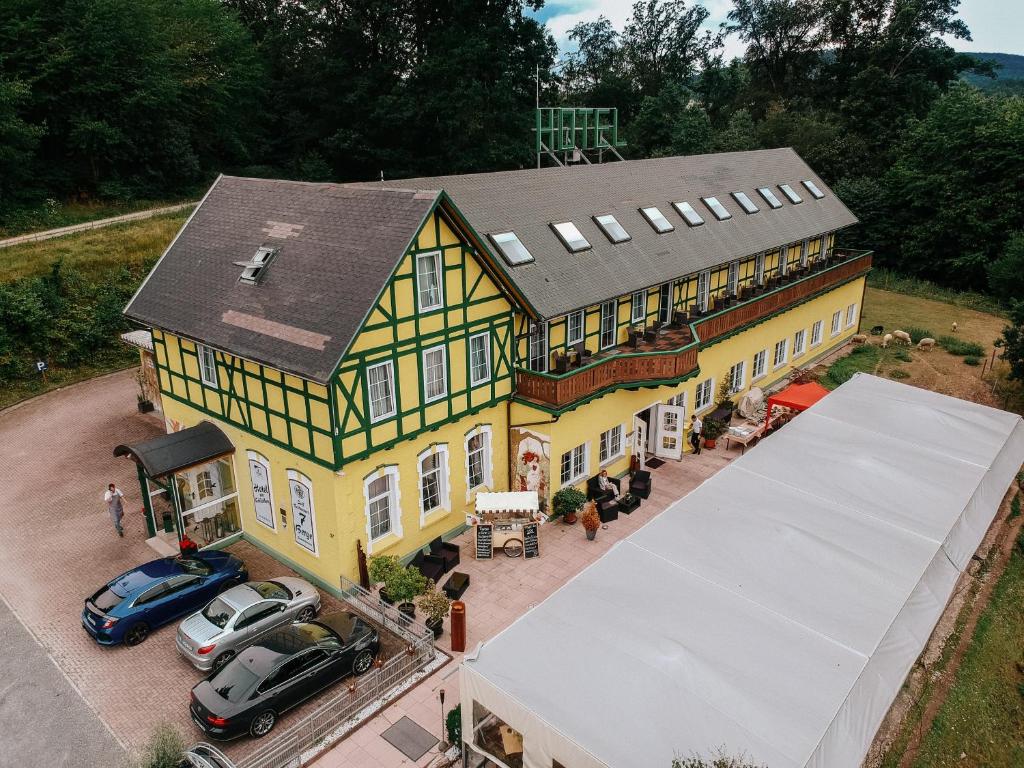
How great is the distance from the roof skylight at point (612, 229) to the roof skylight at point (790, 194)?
41.9ft

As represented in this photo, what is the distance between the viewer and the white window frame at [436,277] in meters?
16.1

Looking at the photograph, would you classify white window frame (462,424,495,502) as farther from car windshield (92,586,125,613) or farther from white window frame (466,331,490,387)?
Answer: car windshield (92,586,125,613)

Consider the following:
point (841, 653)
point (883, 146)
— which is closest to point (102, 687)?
point (841, 653)

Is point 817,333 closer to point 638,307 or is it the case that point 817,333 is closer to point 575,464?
point 638,307

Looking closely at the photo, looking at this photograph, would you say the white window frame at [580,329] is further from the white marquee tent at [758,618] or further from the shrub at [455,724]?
the shrub at [455,724]

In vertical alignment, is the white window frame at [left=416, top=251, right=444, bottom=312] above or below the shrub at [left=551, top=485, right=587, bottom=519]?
above

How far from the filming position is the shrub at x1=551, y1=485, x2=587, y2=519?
64.5ft

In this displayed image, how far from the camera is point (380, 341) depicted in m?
15.6

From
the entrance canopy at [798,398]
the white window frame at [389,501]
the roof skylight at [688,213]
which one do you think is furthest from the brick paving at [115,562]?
the roof skylight at [688,213]

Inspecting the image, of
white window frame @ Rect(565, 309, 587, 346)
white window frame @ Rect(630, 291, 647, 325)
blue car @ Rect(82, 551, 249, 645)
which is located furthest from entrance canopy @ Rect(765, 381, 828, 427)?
blue car @ Rect(82, 551, 249, 645)

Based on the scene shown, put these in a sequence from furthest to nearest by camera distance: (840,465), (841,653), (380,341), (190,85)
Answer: (190,85), (840,465), (380,341), (841,653)

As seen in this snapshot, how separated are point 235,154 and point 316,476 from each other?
150 feet

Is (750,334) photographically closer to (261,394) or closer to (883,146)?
(261,394)

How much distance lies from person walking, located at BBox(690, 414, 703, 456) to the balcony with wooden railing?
2812 millimetres
